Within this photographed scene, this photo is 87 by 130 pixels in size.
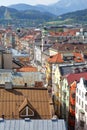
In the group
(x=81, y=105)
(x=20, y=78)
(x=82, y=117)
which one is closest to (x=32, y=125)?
(x=82, y=117)

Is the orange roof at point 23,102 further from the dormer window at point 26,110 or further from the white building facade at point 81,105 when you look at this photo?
the white building facade at point 81,105

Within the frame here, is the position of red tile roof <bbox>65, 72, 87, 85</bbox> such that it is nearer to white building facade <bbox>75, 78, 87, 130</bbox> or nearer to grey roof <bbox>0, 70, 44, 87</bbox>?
grey roof <bbox>0, 70, 44, 87</bbox>

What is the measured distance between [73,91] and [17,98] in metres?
20.6

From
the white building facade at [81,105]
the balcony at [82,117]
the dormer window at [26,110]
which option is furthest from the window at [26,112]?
the balcony at [82,117]

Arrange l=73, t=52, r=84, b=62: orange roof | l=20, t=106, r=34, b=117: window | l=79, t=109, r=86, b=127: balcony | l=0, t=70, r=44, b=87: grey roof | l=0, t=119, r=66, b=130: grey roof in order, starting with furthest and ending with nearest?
l=73, t=52, r=84, b=62: orange roof → l=0, t=70, r=44, b=87: grey roof → l=79, t=109, r=86, b=127: balcony → l=20, t=106, r=34, b=117: window → l=0, t=119, r=66, b=130: grey roof

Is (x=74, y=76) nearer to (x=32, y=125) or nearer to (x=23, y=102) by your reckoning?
(x=23, y=102)

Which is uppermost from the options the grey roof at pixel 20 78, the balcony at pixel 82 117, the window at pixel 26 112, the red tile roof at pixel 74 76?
the grey roof at pixel 20 78

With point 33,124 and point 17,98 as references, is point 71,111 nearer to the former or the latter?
point 17,98

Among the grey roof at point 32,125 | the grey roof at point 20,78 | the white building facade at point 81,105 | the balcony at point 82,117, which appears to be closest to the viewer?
the grey roof at point 32,125

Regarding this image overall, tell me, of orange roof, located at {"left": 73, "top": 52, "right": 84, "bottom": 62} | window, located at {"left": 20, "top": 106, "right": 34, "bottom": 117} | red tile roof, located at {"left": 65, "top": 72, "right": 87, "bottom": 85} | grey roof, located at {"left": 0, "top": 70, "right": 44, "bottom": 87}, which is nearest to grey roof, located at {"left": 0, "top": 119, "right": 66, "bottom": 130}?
window, located at {"left": 20, "top": 106, "right": 34, "bottom": 117}

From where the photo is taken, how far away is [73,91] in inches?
2835

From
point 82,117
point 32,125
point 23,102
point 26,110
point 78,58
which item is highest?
point 23,102

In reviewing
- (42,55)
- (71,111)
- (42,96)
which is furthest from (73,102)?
(42,55)

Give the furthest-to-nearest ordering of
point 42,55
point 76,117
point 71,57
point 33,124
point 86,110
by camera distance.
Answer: point 42,55, point 71,57, point 76,117, point 86,110, point 33,124
